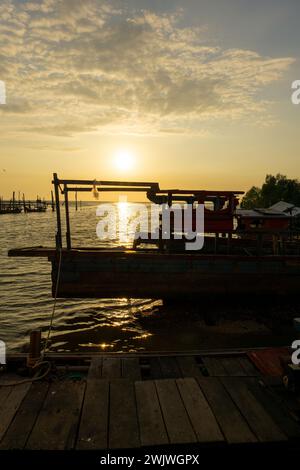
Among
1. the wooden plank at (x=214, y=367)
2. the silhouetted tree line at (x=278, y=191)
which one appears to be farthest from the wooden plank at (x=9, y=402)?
the silhouetted tree line at (x=278, y=191)

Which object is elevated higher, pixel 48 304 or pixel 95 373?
pixel 95 373

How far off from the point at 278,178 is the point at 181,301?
66914 mm

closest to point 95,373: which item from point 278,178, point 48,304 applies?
point 48,304

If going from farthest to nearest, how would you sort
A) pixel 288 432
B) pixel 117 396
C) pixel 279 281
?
pixel 279 281 < pixel 117 396 < pixel 288 432

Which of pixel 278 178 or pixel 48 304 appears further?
pixel 278 178

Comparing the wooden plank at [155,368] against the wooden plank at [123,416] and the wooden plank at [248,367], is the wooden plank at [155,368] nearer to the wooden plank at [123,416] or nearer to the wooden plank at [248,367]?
the wooden plank at [123,416]

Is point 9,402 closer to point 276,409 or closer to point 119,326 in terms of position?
point 276,409

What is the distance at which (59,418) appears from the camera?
145 inches

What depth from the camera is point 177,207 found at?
10.1 meters

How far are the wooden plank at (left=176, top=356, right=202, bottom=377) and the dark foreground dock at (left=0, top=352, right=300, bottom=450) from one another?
24 millimetres

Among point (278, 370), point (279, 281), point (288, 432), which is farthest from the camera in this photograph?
point (279, 281)

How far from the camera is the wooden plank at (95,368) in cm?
477
